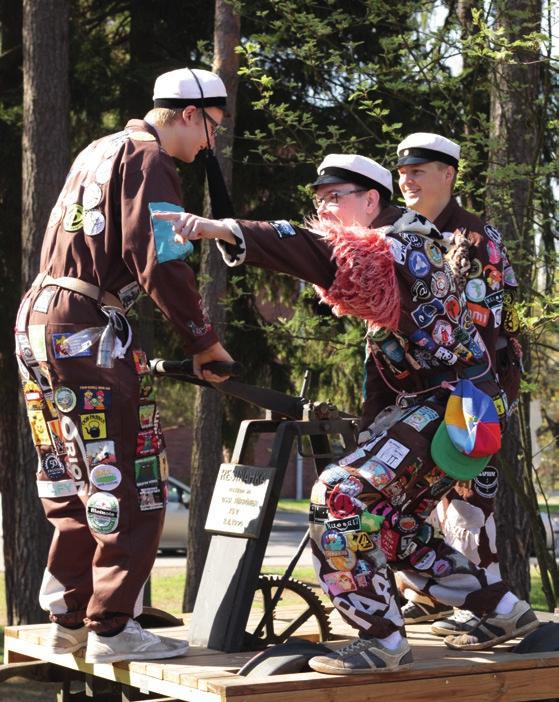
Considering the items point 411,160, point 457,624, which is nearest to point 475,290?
point 411,160

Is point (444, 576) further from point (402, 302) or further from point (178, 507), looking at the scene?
point (178, 507)

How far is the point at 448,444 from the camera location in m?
3.84

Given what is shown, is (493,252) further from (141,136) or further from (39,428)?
(39,428)

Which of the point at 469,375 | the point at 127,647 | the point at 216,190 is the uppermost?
the point at 216,190

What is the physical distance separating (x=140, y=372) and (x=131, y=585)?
2.32 feet

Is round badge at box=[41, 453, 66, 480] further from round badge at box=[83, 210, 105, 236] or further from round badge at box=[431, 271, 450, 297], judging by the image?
round badge at box=[431, 271, 450, 297]

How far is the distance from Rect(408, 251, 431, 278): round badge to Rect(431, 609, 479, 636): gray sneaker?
55.8 inches

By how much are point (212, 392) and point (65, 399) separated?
5.98 metres

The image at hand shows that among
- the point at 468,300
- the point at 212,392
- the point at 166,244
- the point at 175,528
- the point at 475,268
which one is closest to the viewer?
the point at 166,244

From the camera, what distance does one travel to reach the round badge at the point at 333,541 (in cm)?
367

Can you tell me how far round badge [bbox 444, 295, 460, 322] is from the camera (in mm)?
3855

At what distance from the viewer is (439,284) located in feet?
12.6

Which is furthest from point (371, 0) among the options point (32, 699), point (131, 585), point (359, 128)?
point (32, 699)

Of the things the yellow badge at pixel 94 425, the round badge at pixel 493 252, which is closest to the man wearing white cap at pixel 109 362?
the yellow badge at pixel 94 425
